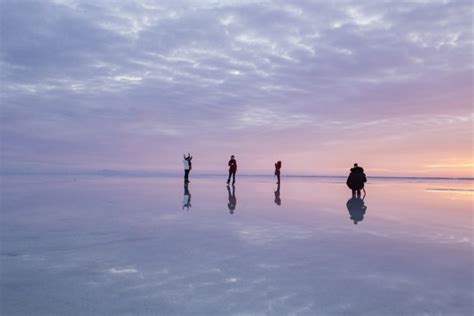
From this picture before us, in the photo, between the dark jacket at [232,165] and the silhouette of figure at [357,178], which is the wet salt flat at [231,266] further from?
the dark jacket at [232,165]

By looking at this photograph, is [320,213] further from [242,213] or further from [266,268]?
[266,268]

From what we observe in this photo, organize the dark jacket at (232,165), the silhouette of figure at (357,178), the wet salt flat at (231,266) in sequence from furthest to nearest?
1. the dark jacket at (232,165)
2. the silhouette of figure at (357,178)
3. the wet salt flat at (231,266)

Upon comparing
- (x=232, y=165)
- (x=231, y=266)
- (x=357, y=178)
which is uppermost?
(x=232, y=165)

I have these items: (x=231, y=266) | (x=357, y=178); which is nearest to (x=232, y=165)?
(x=357, y=178)

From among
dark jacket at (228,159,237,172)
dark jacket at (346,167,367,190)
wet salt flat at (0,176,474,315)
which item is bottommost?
wet salt flat at (0,176,474,315)

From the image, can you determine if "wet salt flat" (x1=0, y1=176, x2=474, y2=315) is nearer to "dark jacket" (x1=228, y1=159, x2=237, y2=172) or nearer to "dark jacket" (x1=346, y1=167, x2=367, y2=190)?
"dark jacket" (x1=346, y1=167, x2=367, y2=190)

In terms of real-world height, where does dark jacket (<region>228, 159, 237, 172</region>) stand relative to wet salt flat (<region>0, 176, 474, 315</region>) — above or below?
above

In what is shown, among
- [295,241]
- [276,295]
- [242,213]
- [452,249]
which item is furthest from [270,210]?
[276,295]

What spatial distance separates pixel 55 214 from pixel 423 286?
32.0 ft

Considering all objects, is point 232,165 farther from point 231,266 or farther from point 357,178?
point 231,266

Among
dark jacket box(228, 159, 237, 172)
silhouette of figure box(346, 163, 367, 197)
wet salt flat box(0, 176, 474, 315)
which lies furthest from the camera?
dark jacket box(228, 159, 237, 172)

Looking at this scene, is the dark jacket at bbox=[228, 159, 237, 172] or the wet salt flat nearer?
the wet salt flat

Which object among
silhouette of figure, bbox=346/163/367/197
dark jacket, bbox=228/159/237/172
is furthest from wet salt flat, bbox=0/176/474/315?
dark jacket, bbox=228/159/237/172

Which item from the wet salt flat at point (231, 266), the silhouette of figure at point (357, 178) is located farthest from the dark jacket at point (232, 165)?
the wet salt flat at point (231, 266)
